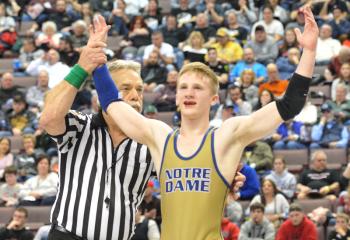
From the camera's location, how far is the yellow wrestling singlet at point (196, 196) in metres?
5.14

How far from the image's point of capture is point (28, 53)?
18047 millimetres

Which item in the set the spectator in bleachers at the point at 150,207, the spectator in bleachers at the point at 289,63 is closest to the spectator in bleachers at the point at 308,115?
the spectator in bleachers at the point at 289,63

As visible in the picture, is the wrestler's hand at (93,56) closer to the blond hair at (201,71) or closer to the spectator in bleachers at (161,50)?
the blond hair at (201,71)

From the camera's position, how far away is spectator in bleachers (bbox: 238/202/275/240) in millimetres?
11867

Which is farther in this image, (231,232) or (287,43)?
(287,43)

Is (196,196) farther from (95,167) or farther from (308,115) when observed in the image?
(308,115)

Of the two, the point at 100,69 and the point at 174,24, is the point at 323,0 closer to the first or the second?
the point at 174,24

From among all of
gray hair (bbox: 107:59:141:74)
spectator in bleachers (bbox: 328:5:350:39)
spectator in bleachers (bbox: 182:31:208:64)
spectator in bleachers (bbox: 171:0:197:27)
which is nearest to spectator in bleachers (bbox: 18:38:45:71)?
spectator in bleachers (bbox: 171:0:197:27)

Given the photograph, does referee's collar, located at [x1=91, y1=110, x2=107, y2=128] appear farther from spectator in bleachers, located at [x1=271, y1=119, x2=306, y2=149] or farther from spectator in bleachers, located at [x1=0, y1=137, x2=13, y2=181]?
spectator in bleachers, located at [x1=0, y1=137, x2=13, y2=181]

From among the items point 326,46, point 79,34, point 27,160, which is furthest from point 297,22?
point 27,160

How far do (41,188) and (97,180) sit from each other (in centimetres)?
Result: 791

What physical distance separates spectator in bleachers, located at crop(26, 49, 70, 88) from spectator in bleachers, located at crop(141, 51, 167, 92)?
4.26 feet

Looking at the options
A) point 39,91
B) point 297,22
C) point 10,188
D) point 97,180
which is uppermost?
point 297,22

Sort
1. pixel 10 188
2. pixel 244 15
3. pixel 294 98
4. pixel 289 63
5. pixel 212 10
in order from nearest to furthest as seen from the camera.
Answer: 1. pixel 294 98
2. pixel 10 188
3. pixel 289 63
4. pixel 212 10
5. pixel 244 15
